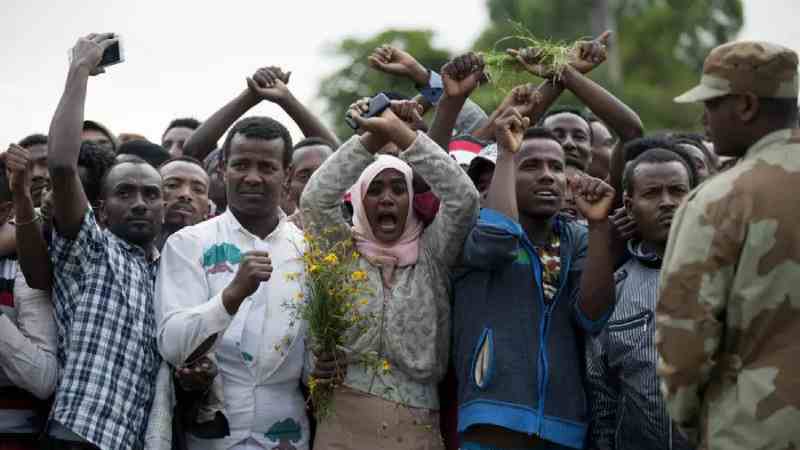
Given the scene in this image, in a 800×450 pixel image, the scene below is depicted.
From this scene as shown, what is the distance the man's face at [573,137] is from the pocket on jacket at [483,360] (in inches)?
102

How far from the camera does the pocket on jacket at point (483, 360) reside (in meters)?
5.82

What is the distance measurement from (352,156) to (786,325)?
257 cm

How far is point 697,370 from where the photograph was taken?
4.45 meters

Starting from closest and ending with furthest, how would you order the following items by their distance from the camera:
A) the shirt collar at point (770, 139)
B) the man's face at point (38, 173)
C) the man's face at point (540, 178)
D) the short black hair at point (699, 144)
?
the shirt collar at point (770, 139)
the man's face at point (540, 178)
the man's face at point (38, 173)
the short black hair at point (699, 144)

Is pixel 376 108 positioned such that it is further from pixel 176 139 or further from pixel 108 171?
pixel 176 139

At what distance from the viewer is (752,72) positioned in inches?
182

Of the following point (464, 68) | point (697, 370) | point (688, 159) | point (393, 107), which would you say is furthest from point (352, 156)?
point (697, 370)

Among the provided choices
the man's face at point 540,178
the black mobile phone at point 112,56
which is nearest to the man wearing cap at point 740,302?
the man's face at point 540,178

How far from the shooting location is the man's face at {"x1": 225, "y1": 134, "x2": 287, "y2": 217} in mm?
6574

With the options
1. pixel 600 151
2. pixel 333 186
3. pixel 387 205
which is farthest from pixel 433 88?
pixel 600 151

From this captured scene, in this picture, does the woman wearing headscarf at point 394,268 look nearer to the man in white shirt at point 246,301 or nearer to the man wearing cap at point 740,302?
the man in white shirt at point 246,301

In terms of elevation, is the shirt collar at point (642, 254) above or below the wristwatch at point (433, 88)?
below

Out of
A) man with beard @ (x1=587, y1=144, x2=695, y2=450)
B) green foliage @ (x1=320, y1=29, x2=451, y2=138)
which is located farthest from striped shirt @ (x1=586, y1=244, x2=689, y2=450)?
green foliage @ (x1=320, y1=29, x2=451, y2=138)

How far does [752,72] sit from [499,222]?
1634 mm
